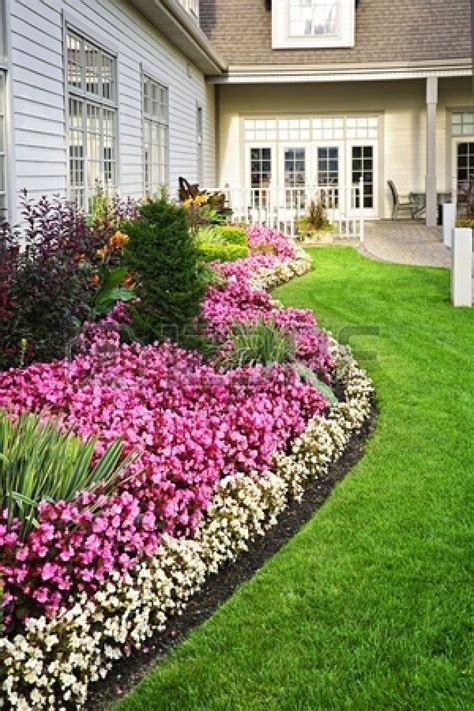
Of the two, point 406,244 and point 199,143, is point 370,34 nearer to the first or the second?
point 199,143

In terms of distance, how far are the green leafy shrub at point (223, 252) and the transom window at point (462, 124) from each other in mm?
12930

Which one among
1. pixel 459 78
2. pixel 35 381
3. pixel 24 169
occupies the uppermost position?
pixel 459 78

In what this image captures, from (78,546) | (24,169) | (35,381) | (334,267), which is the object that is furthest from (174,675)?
(334,267)

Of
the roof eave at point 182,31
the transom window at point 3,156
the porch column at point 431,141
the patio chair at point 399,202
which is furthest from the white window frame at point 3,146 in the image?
the patio chair at point 399,202

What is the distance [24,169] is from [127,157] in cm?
501

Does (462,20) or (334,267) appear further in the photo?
(462,20)

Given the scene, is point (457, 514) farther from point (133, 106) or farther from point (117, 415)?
point (133, 106)

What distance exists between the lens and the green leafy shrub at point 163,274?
752 cm

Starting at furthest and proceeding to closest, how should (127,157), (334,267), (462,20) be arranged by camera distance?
(462,20), (334,267), (127,157)

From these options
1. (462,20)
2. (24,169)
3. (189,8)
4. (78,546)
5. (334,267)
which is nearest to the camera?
(78,546)

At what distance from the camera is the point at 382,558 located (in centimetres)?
445

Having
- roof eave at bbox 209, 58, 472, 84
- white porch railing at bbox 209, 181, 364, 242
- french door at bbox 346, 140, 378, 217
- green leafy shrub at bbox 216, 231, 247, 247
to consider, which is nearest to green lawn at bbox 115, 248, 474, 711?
green leafy shrub at bbox 216, 231, 247, 247

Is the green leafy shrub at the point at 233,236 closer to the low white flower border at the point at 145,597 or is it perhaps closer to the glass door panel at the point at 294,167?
the low white flower border at the point at 145,597

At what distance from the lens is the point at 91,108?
11758 mm
